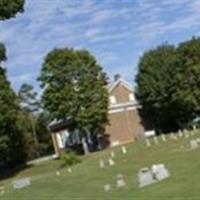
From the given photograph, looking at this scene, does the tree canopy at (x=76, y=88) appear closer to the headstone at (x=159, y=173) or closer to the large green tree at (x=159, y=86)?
the large green tree at (x=159, y=86)

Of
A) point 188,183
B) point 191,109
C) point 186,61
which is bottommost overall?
point 188,183

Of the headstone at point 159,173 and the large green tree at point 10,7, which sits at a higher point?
the large green tree at point 10,7

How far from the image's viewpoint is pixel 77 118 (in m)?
78.3

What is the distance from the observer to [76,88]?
261 ft

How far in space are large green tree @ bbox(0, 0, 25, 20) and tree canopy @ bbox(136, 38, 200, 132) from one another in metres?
34.2

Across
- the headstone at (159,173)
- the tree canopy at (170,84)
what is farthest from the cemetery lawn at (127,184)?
the tree canopy at (170,84)

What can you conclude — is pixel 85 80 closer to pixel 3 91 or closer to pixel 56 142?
pixel 56 142

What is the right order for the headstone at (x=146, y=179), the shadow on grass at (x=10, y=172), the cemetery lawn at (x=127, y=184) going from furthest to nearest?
the shadow on grass at (x=10, y=172) < the headstone at (x=146, y=179) < the cemetery lawn at (x=127, y=184)

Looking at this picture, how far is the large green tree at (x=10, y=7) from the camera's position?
51.3 metres

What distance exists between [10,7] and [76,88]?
94.1ft

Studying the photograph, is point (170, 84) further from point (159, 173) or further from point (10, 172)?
point (159, 173)

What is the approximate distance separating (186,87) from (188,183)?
57.4 meters

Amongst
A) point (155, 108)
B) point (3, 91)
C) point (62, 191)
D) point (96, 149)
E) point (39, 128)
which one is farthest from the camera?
point (39, 128)

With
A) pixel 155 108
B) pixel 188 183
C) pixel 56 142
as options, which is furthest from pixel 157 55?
pixel 188 183
